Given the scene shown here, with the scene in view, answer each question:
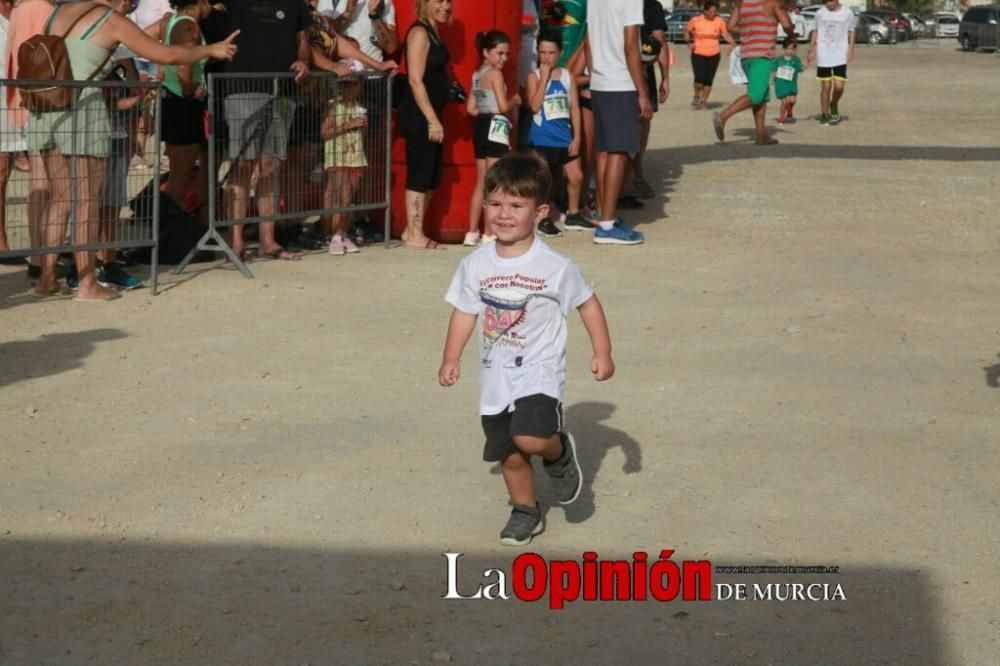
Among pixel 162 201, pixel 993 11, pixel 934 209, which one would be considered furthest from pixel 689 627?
pixel 993 11

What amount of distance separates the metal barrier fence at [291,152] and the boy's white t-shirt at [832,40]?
12034mm

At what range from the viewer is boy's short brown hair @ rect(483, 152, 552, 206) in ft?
17.0

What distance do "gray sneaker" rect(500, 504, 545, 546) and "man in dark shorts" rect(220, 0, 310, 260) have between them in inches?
210

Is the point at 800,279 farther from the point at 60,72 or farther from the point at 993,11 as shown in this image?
the point at 993,11

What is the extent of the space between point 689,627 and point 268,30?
657 cm

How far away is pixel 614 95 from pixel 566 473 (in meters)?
6.61

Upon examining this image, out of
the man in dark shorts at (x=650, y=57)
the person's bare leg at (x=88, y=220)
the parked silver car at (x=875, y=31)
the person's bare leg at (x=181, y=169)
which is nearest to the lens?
the person's bare leg at (x=88, y=220)

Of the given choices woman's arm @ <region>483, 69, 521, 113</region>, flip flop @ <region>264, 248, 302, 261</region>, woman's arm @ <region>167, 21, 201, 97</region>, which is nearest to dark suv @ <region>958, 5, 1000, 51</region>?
woman's arm @ <region>483, 69, 521, 113</region>

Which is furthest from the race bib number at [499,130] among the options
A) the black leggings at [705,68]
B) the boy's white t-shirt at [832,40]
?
the black leggings at [705,68]

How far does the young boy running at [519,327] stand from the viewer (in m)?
5.20

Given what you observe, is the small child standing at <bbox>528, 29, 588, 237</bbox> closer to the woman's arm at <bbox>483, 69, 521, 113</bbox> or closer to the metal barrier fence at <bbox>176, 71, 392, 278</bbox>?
the woman's arm at <bbox>483, 69, 521, 113</bbox>

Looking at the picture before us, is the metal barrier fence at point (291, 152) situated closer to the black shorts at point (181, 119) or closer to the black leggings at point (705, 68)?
the black shorts at point (181, 119)

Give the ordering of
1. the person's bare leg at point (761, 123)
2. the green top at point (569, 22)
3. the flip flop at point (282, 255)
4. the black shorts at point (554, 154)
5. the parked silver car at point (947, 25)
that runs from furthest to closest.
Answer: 1. the parked silver car at point (947, 25)
2. the person's bare leg at point (761, 123)
3. the green top at point (569, 22)
4. the black shorts at point (554, 154)
5. the flip flop at point (282, 255)

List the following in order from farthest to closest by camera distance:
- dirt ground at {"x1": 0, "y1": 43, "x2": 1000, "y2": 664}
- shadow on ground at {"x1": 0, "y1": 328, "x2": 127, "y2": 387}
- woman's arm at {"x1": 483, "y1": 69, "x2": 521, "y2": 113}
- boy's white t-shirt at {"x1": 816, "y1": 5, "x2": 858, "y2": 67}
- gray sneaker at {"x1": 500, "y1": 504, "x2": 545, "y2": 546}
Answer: boy's white t-shirt at {"x1": 816, "y1": 5, "x2": 858, "y2": 67}, woman's arm at {"x1": 483, "y1": 69, "x2": 521, "y2": 113}, shadow on ground at {"x1": 0, "y1": 328, "x2": 127, "y2": 387}, gray sneaker at {"x1": 500, "y1": 504, "x2": 545, "y2": 546}, dirt ground at {"x1": 0, "y1": 43, "x2": 1000, "y2": 664}
